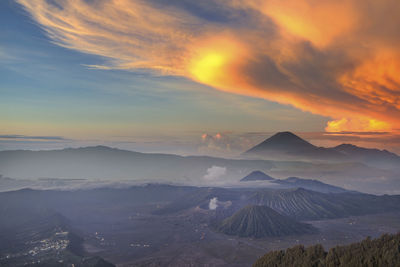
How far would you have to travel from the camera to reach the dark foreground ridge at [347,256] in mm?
94312

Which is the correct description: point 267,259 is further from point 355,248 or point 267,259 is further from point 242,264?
point 242,264

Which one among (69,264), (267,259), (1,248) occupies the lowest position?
(1,248)

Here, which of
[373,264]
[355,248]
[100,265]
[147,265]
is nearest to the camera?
[373,264]

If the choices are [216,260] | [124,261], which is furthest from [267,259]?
[124,261]

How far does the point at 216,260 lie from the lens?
17950cm

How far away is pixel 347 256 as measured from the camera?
103 meters

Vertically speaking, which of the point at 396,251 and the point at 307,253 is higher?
the point at 396,251

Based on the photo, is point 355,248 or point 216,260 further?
point 216,260

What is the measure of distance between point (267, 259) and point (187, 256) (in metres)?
74.3

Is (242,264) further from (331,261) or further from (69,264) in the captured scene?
(69,264)

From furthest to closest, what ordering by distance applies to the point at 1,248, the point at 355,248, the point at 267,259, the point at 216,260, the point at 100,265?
the point at 1,248 < the point at 216,260 < the point at 100,265 < the point at 267,259 < the point at 355,248

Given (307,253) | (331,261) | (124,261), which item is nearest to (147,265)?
(124,261)

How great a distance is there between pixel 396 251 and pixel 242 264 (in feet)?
296

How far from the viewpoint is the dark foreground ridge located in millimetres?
94312
